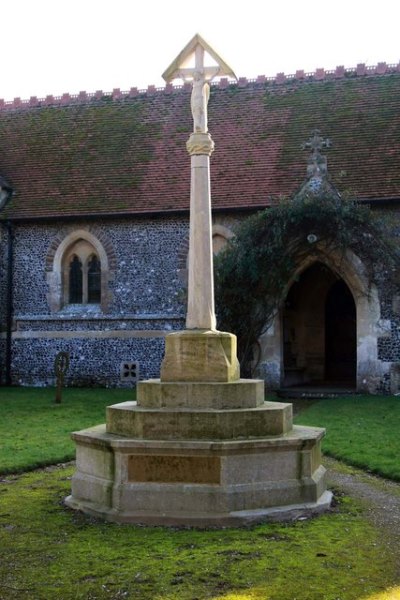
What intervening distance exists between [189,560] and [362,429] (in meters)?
7.27

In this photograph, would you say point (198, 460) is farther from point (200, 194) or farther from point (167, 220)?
point (167, 220)

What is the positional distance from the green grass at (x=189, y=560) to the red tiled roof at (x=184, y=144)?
44.0 feet

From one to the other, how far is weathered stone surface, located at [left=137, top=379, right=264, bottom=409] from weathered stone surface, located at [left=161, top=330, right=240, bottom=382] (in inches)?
5.2

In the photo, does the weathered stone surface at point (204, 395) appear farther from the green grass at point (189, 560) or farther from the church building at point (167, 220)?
the church building at point (167, 220)

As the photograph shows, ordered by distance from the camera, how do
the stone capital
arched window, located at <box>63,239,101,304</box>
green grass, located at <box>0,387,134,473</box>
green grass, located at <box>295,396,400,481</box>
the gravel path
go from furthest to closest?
arched window, located at <box>63,239,101,304</box>, green grass, located at <box>0,387,134,473</box>, green grass, located at <box>295,396,400,481</box>, the stone capital, the gravel path

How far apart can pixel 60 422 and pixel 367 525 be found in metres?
7.78

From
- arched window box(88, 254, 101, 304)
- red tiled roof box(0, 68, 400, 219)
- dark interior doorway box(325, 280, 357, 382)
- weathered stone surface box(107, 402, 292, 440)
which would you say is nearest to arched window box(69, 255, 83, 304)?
arched window box(88, 254, 101, 304)

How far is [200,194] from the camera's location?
7930 millimetres

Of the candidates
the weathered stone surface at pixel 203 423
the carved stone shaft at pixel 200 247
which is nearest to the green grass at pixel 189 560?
the weathered stone surface at pixel 203 423

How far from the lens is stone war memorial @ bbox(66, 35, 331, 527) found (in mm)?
6863

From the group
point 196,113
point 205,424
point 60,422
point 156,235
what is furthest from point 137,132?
point 205,424

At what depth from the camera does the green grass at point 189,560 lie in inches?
202

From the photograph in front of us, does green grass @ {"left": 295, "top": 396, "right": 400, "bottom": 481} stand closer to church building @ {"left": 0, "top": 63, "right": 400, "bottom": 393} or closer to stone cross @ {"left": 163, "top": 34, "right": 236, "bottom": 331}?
church building @ {"left": 0, "top": 63, "right": 400, "bottom": 393}

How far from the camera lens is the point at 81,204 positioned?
21.3 meters
